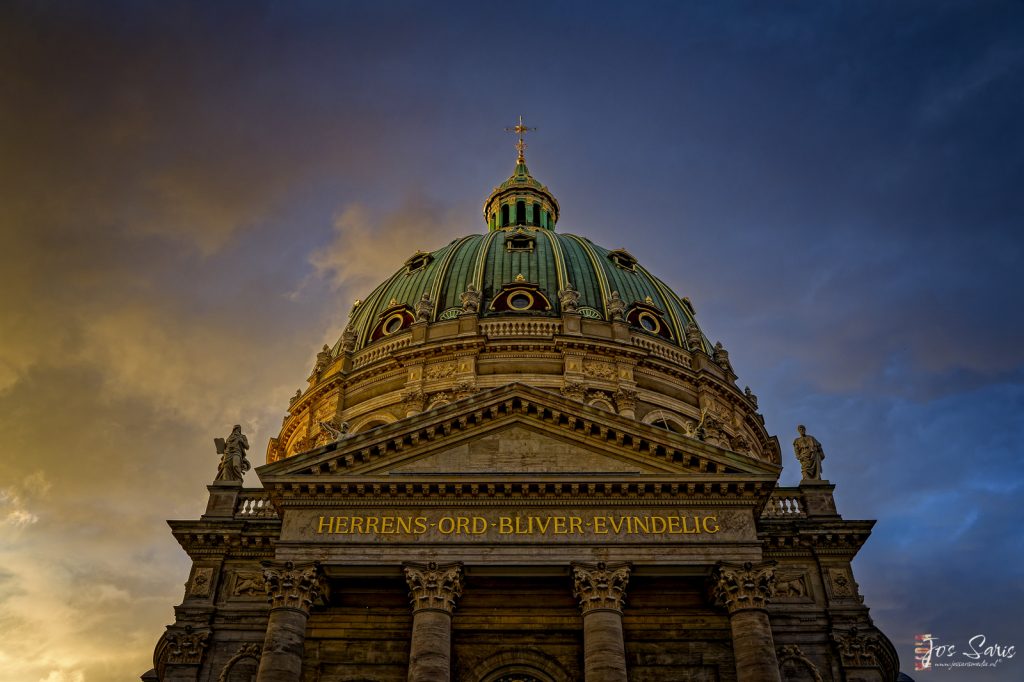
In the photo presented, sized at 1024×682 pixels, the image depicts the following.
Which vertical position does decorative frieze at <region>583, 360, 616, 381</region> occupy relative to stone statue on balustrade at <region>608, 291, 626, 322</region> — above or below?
below

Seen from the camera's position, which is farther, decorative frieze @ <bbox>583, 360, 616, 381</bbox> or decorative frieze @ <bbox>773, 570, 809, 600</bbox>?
decorative frieze @ <bbox>583, 360, 616, 381</bbox>

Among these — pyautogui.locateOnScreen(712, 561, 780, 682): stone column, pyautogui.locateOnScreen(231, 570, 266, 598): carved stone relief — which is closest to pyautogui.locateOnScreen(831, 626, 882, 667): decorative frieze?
pyautogui.locateOnScreen(712, 561, 780, 682): stone column

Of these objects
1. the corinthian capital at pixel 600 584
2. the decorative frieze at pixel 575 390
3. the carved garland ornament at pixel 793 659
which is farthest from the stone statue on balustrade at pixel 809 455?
the decorative frieze at pixel 575 390

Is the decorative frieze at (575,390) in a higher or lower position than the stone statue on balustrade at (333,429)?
higher

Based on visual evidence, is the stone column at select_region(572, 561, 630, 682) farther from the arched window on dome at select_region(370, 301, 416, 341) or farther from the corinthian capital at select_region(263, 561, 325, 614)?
the arched window on dome at select_region(370, 301, 416, 341)

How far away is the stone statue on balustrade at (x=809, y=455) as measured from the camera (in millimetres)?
28906

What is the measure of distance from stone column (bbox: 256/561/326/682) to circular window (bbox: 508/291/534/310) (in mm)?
23060

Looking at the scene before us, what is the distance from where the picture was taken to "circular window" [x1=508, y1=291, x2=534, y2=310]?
Answer: 44531mm

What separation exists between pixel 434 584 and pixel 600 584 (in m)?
4.32

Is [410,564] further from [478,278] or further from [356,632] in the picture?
[478,278]

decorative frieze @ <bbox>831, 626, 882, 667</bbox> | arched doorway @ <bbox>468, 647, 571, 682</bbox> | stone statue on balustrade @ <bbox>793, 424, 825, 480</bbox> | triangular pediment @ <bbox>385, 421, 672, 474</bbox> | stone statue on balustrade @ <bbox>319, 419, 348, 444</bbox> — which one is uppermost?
stone statue on balustrade @ <bbox>319, 419, 348, 444</bbox>

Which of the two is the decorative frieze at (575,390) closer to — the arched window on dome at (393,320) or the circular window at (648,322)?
the circular window at (648,322)

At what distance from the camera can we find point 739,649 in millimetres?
21953

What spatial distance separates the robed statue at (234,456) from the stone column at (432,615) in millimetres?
9190
